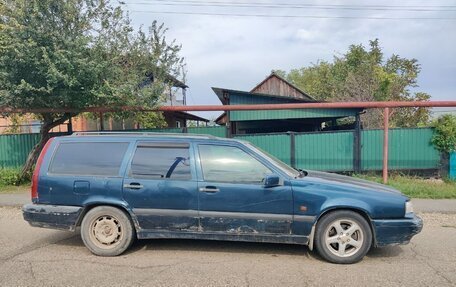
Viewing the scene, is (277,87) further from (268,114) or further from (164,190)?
(164,190)

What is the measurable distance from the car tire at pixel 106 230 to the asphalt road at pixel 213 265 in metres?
0.17

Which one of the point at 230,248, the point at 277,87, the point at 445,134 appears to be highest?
the point at 277,87

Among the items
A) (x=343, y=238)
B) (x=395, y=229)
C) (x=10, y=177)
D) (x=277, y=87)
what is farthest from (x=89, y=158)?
(x=277, y=87)

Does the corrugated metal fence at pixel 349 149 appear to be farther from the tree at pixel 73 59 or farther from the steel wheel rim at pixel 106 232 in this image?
the steel wheel rim at pixel 106 232

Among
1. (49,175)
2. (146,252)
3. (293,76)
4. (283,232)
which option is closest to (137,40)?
(49,175)

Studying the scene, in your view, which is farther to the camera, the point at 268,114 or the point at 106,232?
the point at 268,114

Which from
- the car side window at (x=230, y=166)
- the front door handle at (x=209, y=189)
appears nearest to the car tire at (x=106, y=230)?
the front door handle at (x=209, y=189)

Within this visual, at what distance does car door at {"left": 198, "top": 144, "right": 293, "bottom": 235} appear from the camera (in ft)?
15.2

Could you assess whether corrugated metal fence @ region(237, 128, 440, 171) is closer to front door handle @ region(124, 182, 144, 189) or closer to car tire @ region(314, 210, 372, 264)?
car tire @ region(314, 210, 372, 264)

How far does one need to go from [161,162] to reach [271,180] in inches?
60.8

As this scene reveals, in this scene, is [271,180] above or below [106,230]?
above

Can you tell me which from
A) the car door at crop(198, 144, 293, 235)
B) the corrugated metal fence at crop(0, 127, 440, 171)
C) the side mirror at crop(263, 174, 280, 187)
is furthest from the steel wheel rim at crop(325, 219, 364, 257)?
the corrugated metal fence at crop(0, 127, 440, 171)

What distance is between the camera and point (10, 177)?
1012cm

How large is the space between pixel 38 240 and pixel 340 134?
8.20 meters
